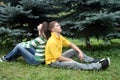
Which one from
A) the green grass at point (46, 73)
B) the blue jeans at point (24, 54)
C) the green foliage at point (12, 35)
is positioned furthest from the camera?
the green foliage at point (12, 35)

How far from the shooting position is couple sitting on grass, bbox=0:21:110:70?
770cm

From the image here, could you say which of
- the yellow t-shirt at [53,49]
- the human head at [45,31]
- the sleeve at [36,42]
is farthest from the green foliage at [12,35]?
the yellow t-shirt at [53,49]

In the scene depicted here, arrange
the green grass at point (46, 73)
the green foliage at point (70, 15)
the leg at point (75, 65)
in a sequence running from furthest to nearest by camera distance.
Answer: the green foliage at point (70, 15), the leg at point (75, 65), the green grass at point (46, 73)

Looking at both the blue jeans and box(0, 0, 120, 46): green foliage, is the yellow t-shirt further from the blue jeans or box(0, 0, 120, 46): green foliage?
box(0, 0, 120, 46): green foliage

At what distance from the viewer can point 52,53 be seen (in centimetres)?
772

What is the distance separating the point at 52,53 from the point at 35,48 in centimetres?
87

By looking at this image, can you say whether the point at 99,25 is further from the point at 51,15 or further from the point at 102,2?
the point at 51,15

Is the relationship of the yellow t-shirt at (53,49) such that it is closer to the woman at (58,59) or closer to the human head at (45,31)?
the woman at (58,59)

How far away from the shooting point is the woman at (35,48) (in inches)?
318


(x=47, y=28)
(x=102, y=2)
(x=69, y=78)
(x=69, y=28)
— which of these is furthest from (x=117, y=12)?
(x=69, y=78)

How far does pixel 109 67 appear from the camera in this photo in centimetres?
807

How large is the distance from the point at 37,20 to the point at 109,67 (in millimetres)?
3168

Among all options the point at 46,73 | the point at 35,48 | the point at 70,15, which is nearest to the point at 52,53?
the point at 46,73

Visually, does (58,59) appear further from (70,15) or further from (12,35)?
(70,15)
